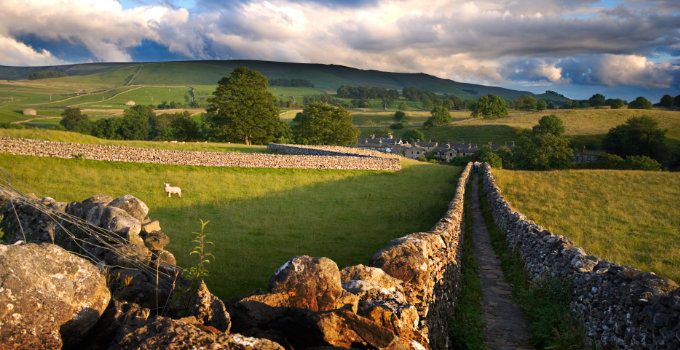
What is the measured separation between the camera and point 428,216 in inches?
809

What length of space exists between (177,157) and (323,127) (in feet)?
155

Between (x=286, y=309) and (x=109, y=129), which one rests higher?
(x=286, y=309)

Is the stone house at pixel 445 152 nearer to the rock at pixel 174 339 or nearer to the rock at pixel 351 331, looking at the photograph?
the rock at pixel 351 331

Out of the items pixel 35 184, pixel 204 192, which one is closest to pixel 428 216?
pixel 204 192

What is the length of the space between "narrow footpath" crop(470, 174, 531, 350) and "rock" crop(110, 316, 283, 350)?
251 inches

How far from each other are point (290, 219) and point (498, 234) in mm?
9461

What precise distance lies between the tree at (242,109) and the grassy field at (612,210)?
40479 mm

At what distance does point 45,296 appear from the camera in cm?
390

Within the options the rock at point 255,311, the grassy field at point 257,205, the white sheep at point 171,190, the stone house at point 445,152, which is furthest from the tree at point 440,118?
the rock at point 255,311

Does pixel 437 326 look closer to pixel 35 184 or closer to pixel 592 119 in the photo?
pixel 35 184

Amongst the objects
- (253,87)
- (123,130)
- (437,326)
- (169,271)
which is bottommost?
(123,130)

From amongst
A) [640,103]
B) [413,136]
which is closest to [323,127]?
[413,136]

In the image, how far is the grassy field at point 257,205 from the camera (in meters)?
13.4

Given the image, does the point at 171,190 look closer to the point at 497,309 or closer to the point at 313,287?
the point at 497,309
